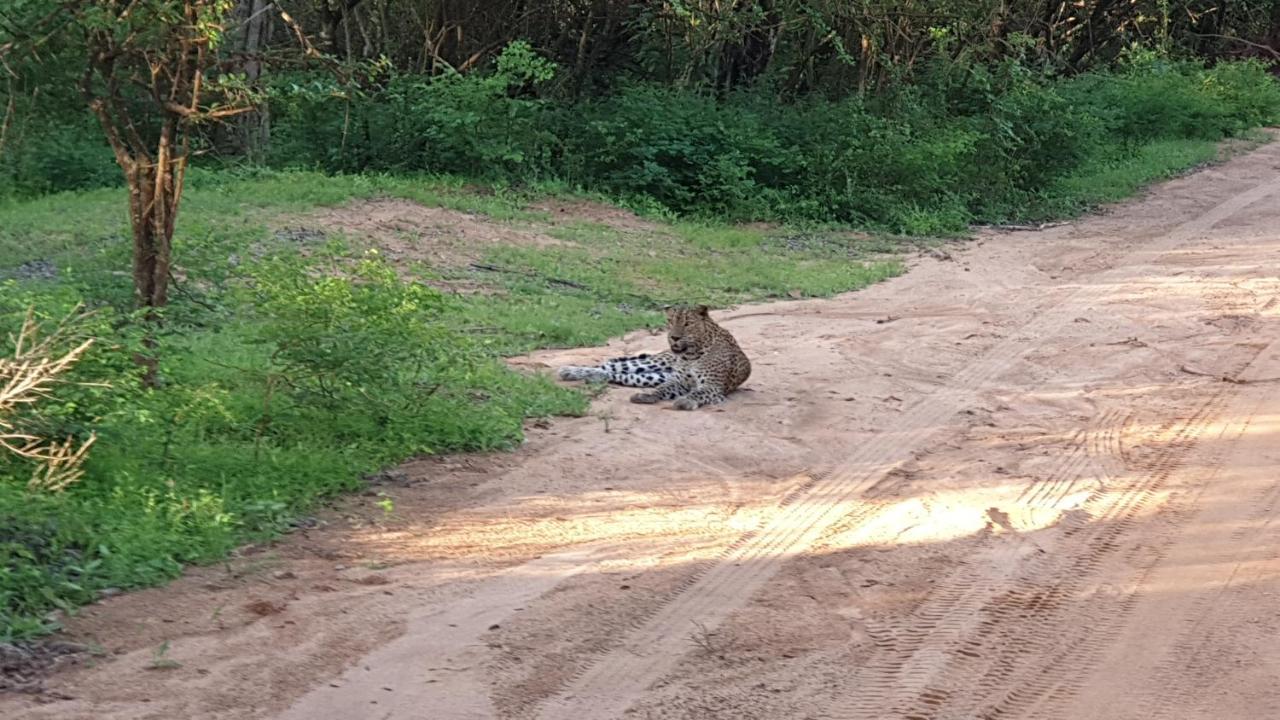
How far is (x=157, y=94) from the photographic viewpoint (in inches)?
322

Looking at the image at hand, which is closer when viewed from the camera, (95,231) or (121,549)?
(121,549)

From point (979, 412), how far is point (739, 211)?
28.6ft

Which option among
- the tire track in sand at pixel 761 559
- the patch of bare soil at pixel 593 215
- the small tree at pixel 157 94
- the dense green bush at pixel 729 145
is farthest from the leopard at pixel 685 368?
the dense green bush at pixel 729 145

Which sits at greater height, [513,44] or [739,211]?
[513,44]

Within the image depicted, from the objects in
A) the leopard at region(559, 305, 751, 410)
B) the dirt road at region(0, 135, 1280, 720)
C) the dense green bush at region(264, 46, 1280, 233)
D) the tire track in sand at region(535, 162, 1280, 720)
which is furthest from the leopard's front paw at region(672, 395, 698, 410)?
the dense green bush at region(264, 46, 1280, 233)

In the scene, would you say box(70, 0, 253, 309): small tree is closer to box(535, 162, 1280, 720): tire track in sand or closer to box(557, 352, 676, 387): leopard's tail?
box(557, 352, 676, 387): leopard's tail

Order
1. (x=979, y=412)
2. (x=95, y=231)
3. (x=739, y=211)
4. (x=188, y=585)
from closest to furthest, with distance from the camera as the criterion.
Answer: (x=188, y=585)
(x=979, y=412)
(x=95, y=231)
(x=739, y=211)

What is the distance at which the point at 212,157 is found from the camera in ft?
60.2

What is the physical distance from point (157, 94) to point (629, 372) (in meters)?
3.66

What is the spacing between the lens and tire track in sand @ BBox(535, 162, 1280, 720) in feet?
16.8

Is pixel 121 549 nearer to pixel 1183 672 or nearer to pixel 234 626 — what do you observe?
pixel 234 626

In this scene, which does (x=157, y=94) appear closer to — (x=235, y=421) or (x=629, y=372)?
(x=235, y=421)

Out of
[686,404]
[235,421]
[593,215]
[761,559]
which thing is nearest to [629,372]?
[686,404]

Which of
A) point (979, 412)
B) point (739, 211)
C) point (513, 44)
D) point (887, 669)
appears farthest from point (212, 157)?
point (887, 669)
